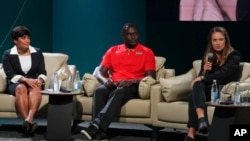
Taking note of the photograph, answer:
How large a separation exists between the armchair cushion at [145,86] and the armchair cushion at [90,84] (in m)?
0.57

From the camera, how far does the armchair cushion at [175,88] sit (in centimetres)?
565

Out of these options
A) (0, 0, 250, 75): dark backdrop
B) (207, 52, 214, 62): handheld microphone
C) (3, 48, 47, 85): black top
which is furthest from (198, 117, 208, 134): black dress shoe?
(0, 0, 250, 75): dark backdrop

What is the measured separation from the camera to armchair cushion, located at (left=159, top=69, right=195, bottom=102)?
18.5 feet

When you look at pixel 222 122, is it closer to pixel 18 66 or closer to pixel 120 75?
pixel 120 75

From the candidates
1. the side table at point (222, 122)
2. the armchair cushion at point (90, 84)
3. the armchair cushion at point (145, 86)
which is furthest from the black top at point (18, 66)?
the side table at point (222, 122)

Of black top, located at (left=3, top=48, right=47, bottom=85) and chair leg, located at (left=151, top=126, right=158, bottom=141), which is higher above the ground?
black top, located at (left=3, top=48, right=47, bottom=85)

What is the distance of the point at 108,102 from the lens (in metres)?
5.68

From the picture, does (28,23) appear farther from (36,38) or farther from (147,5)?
(147,5)

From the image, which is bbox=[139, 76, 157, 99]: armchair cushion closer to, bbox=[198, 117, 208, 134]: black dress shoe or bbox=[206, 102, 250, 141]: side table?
bbox=[198, 117, 208, 134]: black dress shoe

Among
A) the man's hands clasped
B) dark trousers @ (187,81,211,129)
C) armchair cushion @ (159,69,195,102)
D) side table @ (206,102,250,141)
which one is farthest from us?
the man's hands clasped

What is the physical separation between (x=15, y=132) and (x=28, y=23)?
6.98ft

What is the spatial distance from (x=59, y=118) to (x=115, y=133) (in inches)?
31.6

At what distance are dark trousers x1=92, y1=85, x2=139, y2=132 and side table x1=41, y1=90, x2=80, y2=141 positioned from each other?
0.29 m

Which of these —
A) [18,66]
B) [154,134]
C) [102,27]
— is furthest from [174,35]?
[18,66]
